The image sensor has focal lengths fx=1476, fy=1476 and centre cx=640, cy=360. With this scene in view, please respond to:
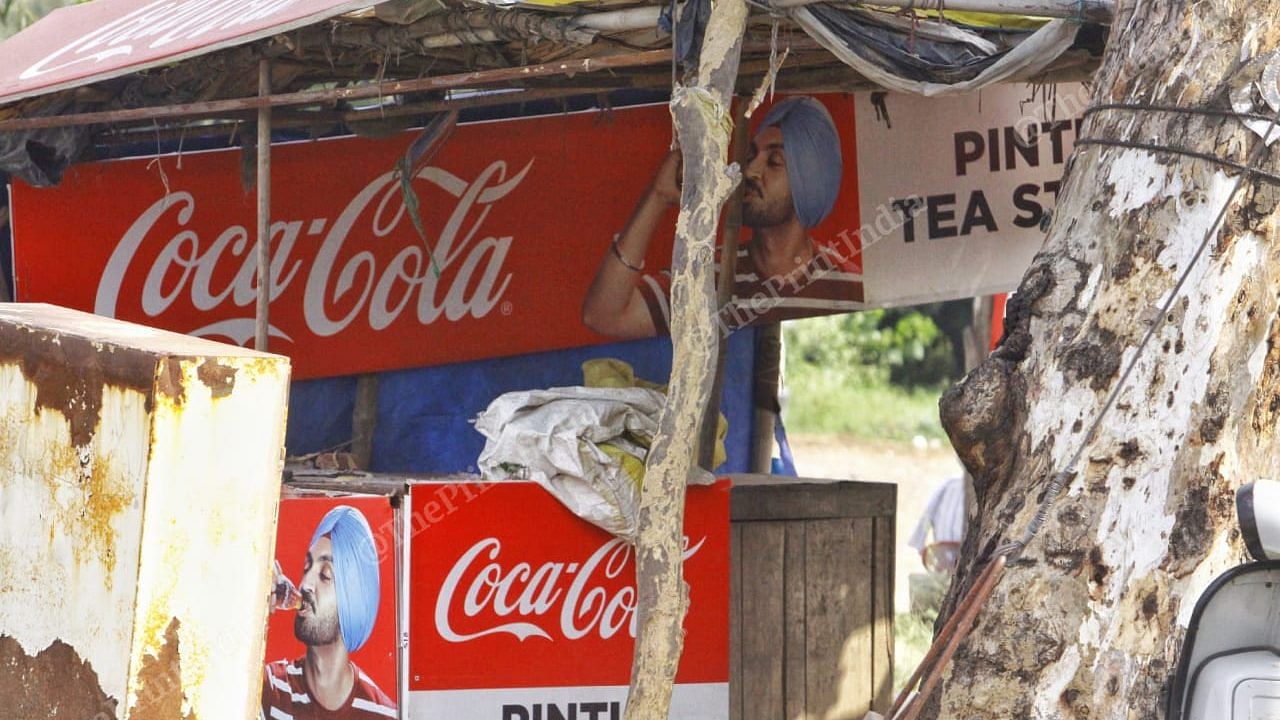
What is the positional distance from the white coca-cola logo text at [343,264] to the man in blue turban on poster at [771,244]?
22.4 inches

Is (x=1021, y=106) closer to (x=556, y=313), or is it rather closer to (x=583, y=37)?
(x=556, y=313)

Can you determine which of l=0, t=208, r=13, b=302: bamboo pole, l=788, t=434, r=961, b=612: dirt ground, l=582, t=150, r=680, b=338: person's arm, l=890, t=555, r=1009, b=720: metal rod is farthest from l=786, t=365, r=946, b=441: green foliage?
l=890, t=555, r=1009, b=720: metal rod

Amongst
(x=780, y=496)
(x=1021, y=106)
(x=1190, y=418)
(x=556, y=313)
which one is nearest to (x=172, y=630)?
(x=1190, y=418)

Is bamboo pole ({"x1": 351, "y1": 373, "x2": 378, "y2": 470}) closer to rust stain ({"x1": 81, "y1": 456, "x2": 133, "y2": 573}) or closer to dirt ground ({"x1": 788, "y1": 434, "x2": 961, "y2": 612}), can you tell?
rust stain ({"x1": 81, "y1": 456, "x2": 133, "y2": 573})

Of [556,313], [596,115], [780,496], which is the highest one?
[596,115]

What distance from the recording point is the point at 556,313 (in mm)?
7141

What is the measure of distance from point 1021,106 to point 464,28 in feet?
11.8

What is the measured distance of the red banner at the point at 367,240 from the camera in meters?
6.67

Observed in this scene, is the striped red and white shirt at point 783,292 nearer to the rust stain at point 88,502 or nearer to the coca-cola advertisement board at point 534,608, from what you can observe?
the coca-cola advertisement board at point 534,608

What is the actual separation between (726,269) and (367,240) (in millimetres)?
1708

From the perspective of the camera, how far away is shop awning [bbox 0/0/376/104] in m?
4.92

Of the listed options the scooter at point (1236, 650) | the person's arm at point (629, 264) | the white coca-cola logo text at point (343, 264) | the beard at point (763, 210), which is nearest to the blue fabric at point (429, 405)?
the person's arm at point (629, 264)

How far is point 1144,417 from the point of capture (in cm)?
365

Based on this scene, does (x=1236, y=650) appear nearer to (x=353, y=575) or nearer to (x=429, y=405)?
(x=353, y=575)
